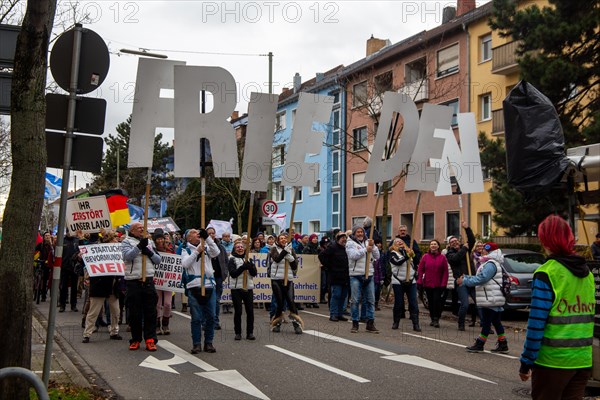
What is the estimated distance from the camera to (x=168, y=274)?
43.0 ft

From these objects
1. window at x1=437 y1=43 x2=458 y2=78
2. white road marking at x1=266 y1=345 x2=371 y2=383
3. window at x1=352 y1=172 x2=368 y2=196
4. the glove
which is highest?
window at x1=437 y1=43 x2=458 y2=78

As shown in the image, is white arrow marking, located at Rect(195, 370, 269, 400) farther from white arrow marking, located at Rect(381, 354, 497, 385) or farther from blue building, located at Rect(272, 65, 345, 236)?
blue building, located at Rect(272, 65, 345, 236)

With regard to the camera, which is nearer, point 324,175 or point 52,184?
point 52,184

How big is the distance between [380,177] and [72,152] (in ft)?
24.4

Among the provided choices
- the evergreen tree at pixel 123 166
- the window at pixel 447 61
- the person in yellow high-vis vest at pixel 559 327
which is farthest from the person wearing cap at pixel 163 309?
the evergreen tree at pixel 123 166

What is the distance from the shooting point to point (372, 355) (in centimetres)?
1066

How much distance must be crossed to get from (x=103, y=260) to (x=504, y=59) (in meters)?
25.3

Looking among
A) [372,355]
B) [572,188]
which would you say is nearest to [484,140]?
[372,355]

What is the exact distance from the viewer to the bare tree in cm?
629

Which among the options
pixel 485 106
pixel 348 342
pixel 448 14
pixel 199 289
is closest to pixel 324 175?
pixel 448 14

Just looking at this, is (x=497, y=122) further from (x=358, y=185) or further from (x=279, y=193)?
(x=279, y=193)

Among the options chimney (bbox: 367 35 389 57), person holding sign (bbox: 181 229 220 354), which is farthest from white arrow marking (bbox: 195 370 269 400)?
chimney (bbox: 367 35 389 57)

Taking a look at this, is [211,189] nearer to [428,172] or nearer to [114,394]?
[428,172]

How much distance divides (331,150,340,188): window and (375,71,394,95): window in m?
18.7
